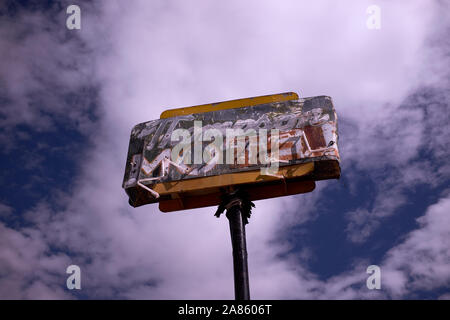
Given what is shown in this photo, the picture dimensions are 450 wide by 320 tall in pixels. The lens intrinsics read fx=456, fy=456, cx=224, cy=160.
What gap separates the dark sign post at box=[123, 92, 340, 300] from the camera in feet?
39.1

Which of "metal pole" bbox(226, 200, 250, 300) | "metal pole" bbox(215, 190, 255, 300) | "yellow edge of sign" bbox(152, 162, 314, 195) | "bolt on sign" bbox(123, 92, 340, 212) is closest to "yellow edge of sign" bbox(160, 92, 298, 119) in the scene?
"bolt on sign" bbox(123, 92, 340, 212)

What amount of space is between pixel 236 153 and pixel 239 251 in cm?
313

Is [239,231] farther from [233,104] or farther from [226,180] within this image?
[233,104]

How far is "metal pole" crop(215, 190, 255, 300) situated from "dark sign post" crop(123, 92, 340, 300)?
0.09 feet

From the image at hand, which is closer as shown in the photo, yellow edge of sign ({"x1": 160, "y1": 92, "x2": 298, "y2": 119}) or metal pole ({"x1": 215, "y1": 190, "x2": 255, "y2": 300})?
metal pole ({"x1": 215, "y1": 190, "x2": 255, "y2": 300})

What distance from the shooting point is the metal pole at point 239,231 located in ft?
33.1

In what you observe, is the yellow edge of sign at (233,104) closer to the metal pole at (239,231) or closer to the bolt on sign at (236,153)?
the bolt on sign at (236,153)

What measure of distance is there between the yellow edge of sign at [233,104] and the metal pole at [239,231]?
325 cm

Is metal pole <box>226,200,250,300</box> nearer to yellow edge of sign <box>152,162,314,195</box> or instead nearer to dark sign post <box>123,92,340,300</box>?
dark sign post <box>123,92,340,300</box>

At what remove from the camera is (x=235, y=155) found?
41.6 feet
